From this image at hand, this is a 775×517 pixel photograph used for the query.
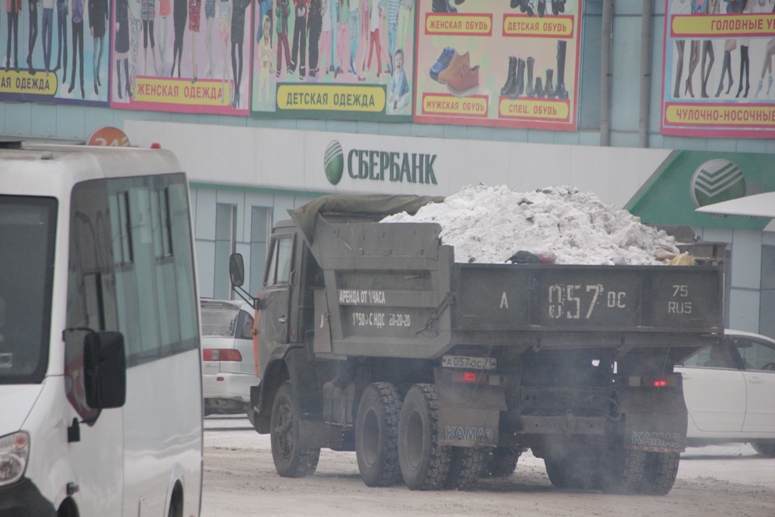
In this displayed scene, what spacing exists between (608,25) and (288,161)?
29.0ft

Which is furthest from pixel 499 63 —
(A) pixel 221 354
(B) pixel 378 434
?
(B) pixel 378 434

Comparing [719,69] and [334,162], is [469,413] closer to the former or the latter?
[719,69]

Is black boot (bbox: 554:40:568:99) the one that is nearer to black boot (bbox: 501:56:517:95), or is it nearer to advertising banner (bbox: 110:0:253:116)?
black boot (bbox: 501:56:517:95)

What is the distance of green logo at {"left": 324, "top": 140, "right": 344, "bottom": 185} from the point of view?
29.6 meters

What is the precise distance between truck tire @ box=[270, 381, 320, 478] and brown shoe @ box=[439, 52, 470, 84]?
1236cm

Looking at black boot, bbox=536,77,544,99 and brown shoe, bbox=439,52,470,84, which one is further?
brown shoe, bbox=439,52,470,84

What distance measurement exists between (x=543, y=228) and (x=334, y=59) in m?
16.7

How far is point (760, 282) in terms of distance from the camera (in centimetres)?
2269

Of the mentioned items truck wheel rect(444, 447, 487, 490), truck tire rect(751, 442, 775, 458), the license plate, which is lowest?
truck tire rect(751, 442, 775, 458)

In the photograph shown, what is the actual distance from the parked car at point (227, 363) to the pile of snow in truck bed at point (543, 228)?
17.7 feet

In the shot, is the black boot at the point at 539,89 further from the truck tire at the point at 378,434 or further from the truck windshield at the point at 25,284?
the truck windshield at the point at 25,284

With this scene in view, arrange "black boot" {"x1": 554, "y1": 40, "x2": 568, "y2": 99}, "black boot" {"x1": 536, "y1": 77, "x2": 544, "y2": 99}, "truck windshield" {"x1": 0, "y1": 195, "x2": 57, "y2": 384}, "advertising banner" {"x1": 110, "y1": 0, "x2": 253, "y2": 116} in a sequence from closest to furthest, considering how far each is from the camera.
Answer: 1. "truck windshield" {"x1": 0, "y1": 195, "x2": 57, "y2": 384}
2. "black boot" {"x1": 554, "y1": 40, "x2": 568, "y2": 99}
3. "black boot" {"x1": 536, "y1": 77, "x2": 544, "y2": 99}
4. "advertising banner" {"x1": 110, "y1": 0, "x2": 253, "y2": 116}

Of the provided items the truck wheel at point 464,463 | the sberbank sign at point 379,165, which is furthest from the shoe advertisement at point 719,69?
the truck wheel at point 464,463

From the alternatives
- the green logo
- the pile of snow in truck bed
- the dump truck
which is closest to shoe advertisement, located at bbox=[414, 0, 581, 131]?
the green logo
